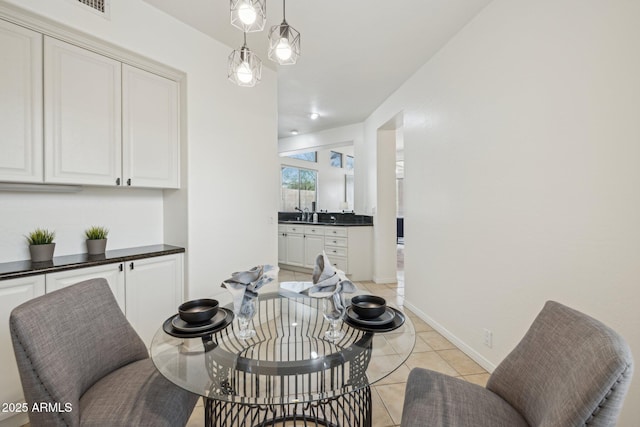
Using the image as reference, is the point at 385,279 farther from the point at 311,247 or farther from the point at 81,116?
the point at 81,116

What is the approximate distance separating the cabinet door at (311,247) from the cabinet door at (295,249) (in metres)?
0.09

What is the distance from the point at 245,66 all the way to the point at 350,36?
1.40 metres

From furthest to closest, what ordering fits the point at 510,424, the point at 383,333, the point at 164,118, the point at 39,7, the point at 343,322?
the point at 164,118 → the point at 39,7 → the point at 343,322 → the point at 383,333 → the point at 510,424

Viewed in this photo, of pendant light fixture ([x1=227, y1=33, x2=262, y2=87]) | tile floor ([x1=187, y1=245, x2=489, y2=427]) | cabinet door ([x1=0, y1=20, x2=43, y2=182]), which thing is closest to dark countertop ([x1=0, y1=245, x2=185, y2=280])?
cabinet door ([x1=0, y1=20, x2=43, y2=182])

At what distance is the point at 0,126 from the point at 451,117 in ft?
10.4

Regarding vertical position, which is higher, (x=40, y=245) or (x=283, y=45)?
(x=283, y=45)

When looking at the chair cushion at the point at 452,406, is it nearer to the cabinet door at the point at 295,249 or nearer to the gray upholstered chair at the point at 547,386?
the gray upholstered chair at the point at 547,386

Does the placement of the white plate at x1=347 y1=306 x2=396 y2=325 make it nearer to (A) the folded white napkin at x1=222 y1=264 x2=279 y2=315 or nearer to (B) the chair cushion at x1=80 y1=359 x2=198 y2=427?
(A) the folded white napkin at x1=222 y1=264 x2=279 y2=315

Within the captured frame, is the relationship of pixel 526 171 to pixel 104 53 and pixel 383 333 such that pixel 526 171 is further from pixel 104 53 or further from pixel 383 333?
pixel 104 53

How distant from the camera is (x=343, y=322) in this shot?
1448 millimetres

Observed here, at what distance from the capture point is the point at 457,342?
258 centimetres

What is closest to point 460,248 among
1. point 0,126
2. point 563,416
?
point 563,416

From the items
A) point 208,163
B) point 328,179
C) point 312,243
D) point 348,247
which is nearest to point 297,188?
point 328,179

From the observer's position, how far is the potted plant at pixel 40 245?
186cm
